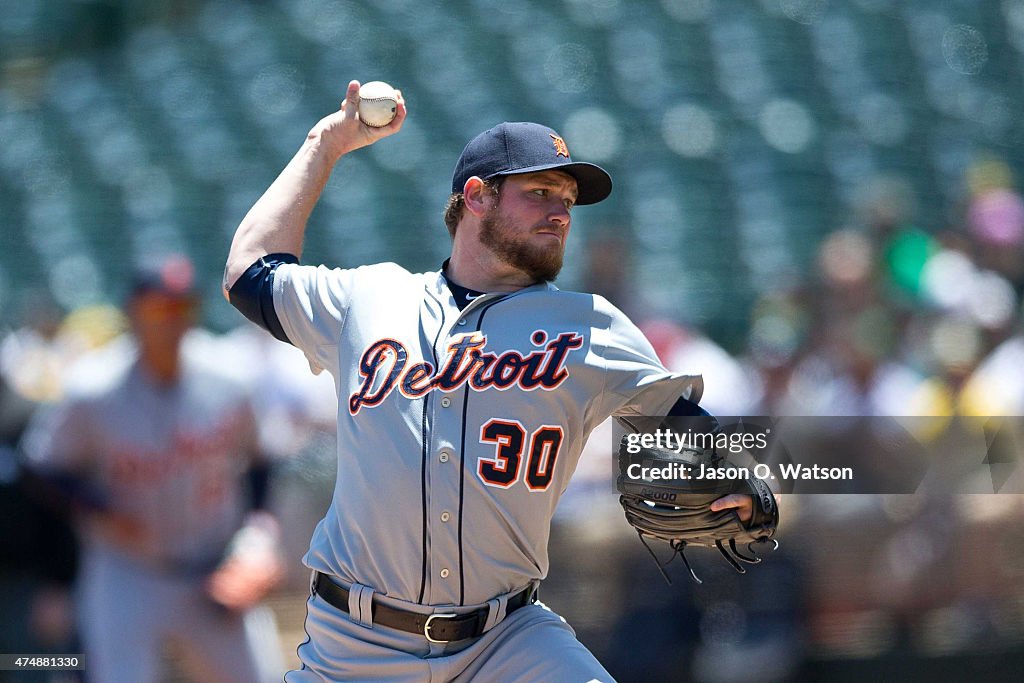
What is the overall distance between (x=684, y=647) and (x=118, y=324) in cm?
213

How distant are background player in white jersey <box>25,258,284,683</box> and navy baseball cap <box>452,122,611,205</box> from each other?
1.43 metres

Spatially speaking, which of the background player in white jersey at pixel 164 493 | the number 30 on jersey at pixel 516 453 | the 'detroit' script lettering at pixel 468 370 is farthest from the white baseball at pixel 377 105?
the background player in white jersey at pixel 164 493

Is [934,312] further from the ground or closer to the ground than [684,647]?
further from the ground

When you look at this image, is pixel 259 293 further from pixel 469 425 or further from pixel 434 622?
pixel 434 622

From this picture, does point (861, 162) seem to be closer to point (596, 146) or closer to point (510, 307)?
point (596, 146)

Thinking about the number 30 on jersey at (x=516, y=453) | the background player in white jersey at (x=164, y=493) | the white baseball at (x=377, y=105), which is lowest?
the background player in white jersey at (x=164, y=493)

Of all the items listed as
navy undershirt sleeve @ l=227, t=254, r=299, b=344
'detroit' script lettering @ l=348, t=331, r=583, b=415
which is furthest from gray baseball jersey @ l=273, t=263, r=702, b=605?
navy undershirt sleeve @ l=227, t=254, r=299, b=344

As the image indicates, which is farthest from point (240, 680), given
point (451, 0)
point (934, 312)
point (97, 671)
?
point (451, 0)

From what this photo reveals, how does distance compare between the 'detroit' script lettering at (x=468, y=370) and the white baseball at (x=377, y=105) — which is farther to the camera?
the white baseball at (x=377, y=105)

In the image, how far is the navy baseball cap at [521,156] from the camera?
1.95m

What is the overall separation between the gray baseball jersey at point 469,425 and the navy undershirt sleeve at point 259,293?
15cm

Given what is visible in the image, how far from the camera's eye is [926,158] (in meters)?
4.87

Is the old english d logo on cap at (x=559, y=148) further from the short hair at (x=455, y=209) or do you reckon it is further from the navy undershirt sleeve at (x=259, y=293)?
the navy undershirt sleeve at (x=259, y=293)

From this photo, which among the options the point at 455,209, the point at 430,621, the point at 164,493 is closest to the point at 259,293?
the point at 455,209
